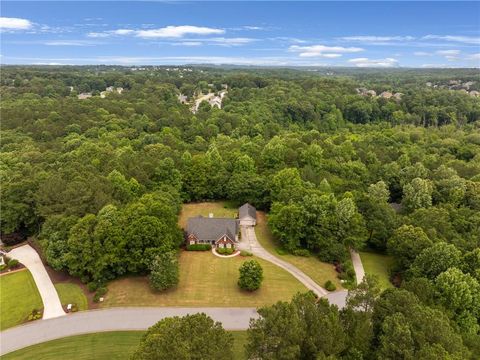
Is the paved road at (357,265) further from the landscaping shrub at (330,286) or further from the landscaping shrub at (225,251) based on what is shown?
the landscaping shrub at (225,251)

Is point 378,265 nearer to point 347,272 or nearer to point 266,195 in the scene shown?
point 347,272

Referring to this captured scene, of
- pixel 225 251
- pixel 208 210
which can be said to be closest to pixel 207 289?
pixel 225 251

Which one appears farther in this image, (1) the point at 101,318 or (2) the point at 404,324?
(1) the point at 101,318

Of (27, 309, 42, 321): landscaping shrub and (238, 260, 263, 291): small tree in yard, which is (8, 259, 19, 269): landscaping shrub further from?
(238, 260, 263, 291): small tree in yard

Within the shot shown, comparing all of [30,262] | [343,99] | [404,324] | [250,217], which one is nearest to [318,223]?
[250,217]

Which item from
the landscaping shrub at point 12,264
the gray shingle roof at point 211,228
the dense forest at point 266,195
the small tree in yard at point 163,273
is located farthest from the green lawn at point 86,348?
the gray shingle roof at point 211,228

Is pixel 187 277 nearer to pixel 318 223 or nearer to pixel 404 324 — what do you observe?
pixel 318 223

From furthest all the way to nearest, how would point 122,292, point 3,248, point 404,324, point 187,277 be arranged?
point 3,248 → point 187,277 → point 122,292 → point 404,324
